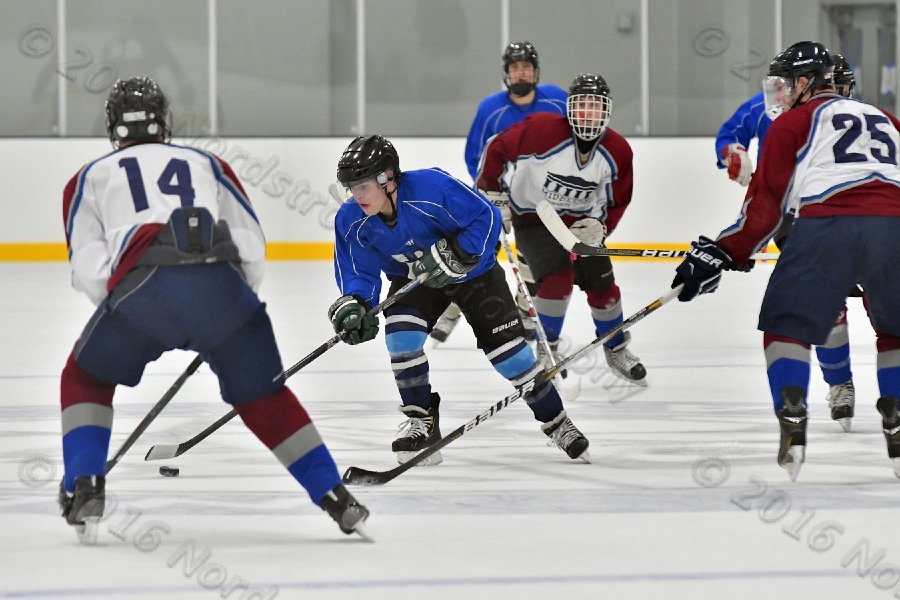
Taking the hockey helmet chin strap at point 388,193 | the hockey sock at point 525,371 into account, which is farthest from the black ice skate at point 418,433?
the hockey helmet chin strap at point 388,193

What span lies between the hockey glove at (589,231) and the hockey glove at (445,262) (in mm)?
1510

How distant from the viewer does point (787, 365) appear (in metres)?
3.23

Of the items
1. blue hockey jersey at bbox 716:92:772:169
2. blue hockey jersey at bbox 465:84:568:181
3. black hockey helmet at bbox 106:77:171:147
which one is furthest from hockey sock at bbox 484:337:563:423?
blue hockey jersey at bbox 465:84:568:181

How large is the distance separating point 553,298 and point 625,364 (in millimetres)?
335

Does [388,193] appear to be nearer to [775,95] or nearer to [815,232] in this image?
[815,232]

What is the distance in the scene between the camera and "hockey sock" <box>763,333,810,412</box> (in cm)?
322

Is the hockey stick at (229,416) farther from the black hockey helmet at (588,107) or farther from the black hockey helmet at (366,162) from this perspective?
the black hockey helmet at (588,107)

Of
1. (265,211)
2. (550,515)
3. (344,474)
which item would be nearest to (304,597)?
(550,515)

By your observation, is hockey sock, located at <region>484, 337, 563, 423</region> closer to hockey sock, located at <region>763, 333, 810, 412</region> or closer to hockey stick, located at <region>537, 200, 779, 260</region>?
hockey stick, located at <region>537, 200, 779, 260</region>

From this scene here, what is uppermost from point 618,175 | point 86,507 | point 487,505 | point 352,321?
point 618,175

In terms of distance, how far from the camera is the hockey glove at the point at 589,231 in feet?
16.4

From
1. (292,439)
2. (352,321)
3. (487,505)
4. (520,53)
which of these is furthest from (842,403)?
(520,53)

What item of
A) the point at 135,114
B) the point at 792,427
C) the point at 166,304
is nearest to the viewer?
the point at 166,304

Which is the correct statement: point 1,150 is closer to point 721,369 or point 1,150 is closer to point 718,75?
point 718,75
